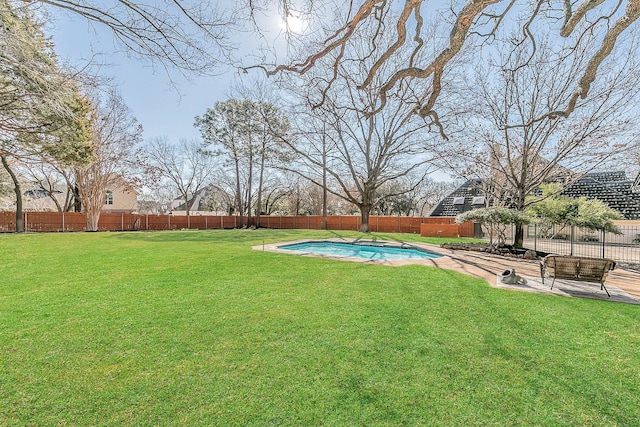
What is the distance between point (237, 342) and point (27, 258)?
25.0 ft

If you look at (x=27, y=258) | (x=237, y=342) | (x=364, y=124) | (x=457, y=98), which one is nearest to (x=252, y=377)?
(x=237, y=342)

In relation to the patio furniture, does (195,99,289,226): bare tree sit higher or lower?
higher

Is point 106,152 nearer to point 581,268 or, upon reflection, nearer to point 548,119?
point 548,119

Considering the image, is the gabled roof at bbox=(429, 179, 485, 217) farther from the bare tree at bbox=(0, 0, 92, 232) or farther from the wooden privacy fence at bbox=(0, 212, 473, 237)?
the bare tree at bbox=(0, 0, 92, 232)

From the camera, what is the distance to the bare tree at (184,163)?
2858cm

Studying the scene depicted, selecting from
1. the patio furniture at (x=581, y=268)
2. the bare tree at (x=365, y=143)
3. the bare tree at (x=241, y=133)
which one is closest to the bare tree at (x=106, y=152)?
the bare tree at (x=241, y=133)

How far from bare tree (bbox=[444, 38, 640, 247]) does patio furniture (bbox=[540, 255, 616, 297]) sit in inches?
248

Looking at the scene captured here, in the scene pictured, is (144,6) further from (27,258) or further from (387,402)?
(27,258)

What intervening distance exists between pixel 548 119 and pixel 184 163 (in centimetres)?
2984

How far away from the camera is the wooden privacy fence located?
58.5 feet

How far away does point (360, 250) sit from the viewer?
12.6m

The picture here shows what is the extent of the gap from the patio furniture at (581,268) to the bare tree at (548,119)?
248 inches

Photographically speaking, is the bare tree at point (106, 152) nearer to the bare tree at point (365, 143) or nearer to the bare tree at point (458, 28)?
the bare tree at point (365, 143)

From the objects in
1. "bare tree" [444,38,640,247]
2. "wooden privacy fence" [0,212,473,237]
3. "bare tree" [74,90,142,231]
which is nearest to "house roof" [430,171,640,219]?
"bare tree" [444,38,640,247]
